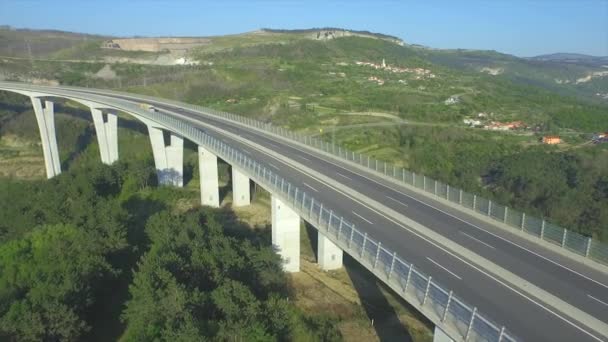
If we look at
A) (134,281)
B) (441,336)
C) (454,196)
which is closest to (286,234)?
(134,281)

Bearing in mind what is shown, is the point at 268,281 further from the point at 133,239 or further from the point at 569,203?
the point at 569,203

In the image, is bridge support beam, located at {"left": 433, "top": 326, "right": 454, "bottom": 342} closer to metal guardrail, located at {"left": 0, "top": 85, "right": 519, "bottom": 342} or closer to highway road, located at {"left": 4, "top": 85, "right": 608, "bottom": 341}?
metal guardrail, located at {"left": 0, "top": 85, "right": 519, "bottom": 342}

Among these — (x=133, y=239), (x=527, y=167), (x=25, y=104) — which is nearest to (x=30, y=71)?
(x=25, y=104)

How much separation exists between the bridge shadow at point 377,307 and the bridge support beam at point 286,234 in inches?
164

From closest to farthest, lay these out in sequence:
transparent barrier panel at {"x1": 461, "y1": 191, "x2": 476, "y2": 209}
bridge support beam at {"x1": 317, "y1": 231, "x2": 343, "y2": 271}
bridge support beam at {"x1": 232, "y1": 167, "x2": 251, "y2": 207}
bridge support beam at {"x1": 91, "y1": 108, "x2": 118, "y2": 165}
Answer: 1. transparent barrier panel at {"x1": 461, "y1": 191, "x2": 476, "y2": 209}
2. bridge support beam at {"x1": 317, "y1": 231, "x2": 343, "y2": 271}
3. bridge support beam at {"x1": 232, "y1": 167, "x2": 251, "y2": 207}
4. bridge support beam at {"x1": 91, "y1": 108, "x2": 118, "y2": 165}

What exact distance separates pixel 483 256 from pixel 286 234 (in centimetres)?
1544

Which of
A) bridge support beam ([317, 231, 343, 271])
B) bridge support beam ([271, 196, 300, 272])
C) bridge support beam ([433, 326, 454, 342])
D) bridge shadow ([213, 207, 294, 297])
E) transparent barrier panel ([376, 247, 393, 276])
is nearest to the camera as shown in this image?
bridge support beam ([433, 326, 454, 342])

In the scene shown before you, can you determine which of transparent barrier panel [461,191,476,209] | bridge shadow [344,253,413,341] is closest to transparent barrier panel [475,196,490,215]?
transparent barrier panel [461,191,476,209]

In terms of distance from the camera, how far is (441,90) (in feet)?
401

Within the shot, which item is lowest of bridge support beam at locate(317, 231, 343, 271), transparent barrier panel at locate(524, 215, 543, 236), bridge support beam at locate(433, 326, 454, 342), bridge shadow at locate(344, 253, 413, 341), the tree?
bridge shadow at locate(344, 253, 413, 341)

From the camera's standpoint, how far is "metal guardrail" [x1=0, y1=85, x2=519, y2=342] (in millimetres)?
15148

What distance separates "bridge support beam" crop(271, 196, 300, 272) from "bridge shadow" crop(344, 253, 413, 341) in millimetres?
4173

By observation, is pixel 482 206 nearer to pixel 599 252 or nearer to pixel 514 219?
pixel 514 219

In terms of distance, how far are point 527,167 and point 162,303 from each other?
45.7 meters
